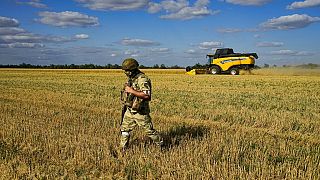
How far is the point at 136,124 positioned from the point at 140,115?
0.27 meters

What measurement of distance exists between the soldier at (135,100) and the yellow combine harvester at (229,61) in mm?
29957

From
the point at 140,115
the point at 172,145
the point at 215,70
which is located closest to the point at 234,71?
the point at 215,70

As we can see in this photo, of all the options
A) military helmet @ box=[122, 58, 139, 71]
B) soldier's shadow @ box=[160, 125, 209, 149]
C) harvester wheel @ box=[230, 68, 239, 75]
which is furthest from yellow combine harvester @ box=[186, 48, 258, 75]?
military helmet @ box=[122, 58, 139, 71]

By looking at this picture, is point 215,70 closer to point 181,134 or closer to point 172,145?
point 181,134

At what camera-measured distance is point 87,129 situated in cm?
942

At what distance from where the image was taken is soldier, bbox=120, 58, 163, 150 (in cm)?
668

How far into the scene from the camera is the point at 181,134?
903cm

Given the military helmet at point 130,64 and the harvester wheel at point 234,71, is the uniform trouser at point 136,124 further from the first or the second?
the harvester wheel at point 234,71

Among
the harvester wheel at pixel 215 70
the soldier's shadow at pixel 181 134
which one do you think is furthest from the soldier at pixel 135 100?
the harvester wheel at pixel 215 70

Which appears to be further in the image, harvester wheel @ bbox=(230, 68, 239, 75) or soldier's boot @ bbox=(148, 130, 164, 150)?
harvester wheel @ bbox=(230, 68, 239, 75)

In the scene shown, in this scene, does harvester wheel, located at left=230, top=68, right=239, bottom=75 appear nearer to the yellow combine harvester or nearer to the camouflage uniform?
the yellow combine harvester

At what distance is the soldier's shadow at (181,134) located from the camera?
7.95 metres

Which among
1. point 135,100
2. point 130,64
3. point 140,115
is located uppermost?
point 130,64

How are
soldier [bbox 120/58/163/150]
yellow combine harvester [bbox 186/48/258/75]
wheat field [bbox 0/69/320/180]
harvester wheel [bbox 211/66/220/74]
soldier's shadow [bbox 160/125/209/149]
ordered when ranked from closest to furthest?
1. wheat field [bbox 0/69/320/180]
2. soldier [bbox 120/58/163/150]
3. soldier's shadow [bbox 160/125/209/149]
4. yellow combine harvester [bbox 186/48/258/75]
5. harvester wheel [bbox 211/66/220/74]
